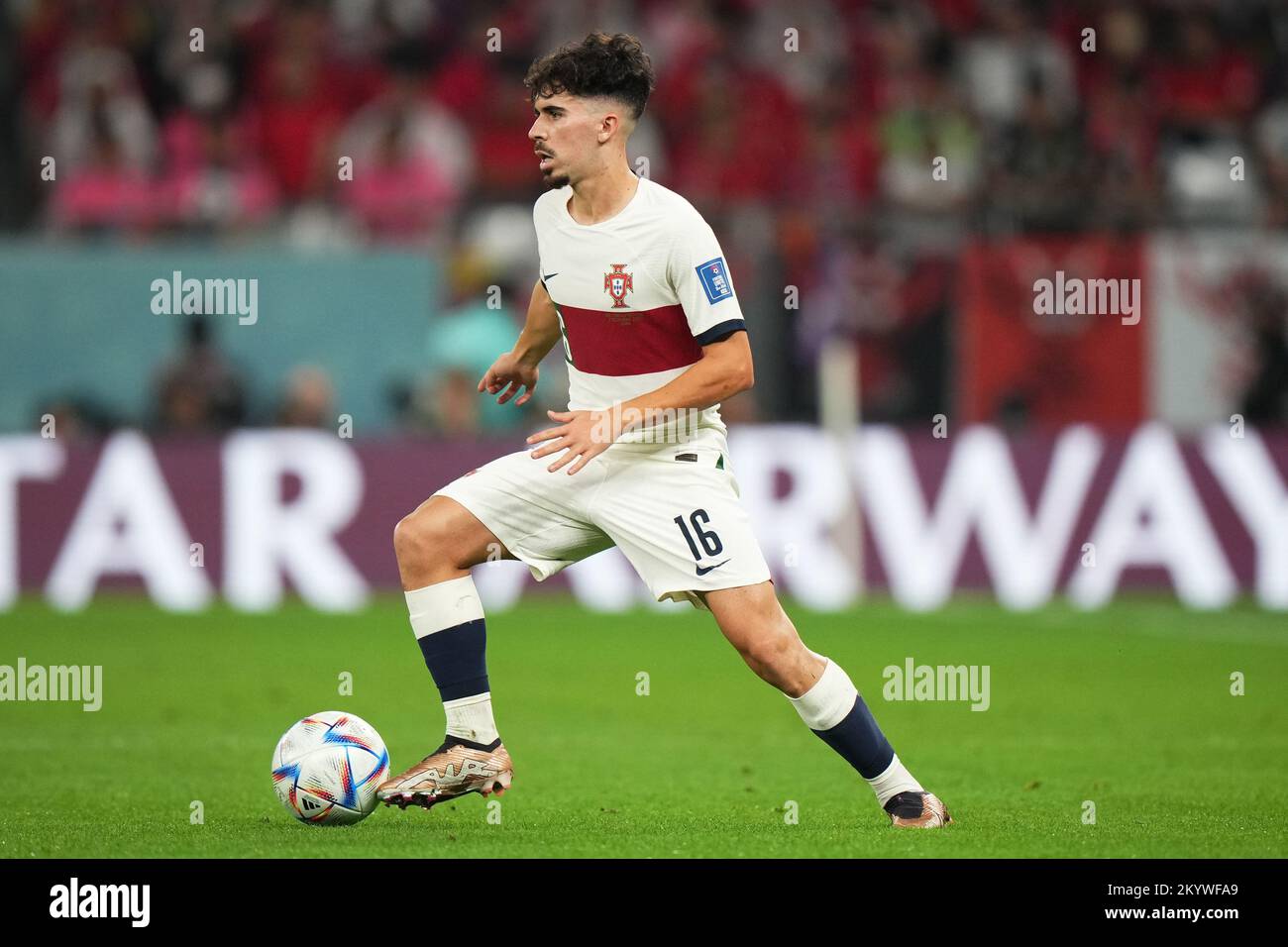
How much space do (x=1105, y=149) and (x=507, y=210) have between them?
17.0ft

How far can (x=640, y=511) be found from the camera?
658cm

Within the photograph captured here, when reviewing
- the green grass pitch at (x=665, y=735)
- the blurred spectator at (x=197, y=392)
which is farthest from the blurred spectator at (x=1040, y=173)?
the blurred spectator at (x=197, y=392)

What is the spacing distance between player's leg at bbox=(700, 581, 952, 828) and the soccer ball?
49.1 inches

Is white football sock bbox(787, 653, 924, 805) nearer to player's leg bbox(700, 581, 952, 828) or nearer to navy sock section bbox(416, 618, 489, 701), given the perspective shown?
player's leg bbox(700, 581, 952, 828)

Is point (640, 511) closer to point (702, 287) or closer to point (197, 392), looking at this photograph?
point (702, 287)

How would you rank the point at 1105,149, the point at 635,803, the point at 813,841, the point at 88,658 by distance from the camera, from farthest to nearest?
1. the point at 1105,149
2. the point at 88,658
3. the point at 635,803
4. the point at 813,841

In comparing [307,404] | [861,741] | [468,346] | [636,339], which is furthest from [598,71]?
[468,346]

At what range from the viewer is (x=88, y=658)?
38.4 ft

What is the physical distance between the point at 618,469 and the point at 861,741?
1.17 m

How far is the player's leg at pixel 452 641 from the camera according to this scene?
22.0 ft

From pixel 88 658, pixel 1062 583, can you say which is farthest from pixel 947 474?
pixel 88 658

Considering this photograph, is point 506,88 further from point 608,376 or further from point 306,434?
point 608,376

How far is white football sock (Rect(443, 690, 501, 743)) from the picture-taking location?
267 inches

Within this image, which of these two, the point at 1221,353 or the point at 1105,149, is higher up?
the point at 1105,149
